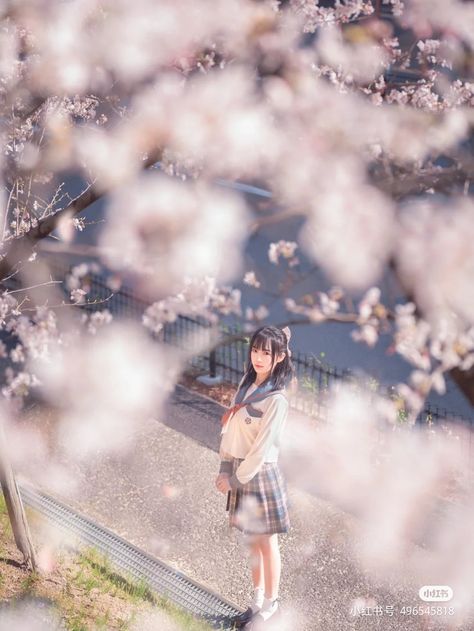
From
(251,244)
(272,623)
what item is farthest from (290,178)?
(251,244)

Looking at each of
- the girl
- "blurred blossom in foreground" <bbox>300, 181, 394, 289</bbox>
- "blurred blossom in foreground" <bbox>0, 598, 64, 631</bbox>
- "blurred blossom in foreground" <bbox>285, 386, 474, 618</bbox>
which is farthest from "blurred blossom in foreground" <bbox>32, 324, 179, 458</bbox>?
"blurred blossom in foreground" <bbox>300, 181, 394, 289</bbox>

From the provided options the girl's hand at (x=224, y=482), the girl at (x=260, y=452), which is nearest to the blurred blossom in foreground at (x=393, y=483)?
the girl at (x=260, y=452)

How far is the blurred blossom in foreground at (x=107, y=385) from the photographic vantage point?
812 cm

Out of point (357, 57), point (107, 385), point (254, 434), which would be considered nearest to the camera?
point (254, 434)

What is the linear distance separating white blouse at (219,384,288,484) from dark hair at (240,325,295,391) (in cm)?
8

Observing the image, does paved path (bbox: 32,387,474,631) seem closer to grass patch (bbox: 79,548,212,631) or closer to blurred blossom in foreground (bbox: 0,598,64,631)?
grass patch (bbox: 79,548,212,631)

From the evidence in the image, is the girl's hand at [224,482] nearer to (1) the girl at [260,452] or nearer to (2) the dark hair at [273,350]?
(1) the girl at [260,452]

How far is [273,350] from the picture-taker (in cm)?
475

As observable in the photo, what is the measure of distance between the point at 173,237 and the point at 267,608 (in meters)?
4.71

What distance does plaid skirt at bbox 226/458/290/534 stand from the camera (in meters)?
5.00

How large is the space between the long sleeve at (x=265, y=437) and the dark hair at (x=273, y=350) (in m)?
0.14

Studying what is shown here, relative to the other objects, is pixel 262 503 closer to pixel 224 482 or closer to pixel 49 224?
pixel 224 482

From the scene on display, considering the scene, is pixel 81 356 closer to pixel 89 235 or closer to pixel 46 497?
pixel 46 497

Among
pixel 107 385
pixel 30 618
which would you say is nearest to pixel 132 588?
pixel 30 618
